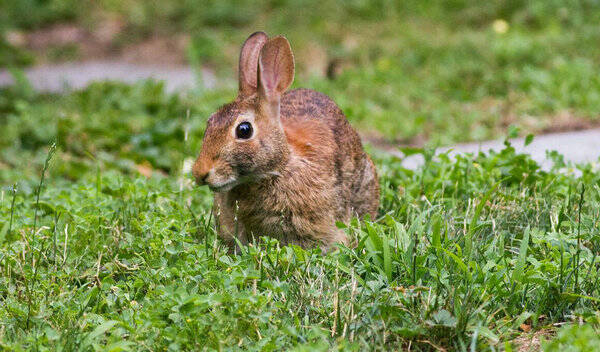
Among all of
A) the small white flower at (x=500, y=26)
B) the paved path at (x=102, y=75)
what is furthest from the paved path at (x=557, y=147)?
the small white flower at (x=500, y=26)

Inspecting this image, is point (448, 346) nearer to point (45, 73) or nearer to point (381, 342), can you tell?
point (381, 342)

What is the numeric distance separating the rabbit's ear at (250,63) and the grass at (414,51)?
265cm

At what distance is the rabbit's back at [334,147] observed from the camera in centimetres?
388

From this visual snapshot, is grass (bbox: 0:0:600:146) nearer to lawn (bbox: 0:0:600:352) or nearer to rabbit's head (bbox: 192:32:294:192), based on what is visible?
lawn (bbox: 0:0:600:352)

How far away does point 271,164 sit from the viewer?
143 inches

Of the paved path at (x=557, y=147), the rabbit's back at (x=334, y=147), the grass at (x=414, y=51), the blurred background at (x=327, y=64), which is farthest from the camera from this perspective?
→ the grass at (x=414, y=51)

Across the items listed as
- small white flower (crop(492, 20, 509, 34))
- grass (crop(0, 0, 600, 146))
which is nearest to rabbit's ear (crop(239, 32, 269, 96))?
grass (crop(0, 0, 600, 146))

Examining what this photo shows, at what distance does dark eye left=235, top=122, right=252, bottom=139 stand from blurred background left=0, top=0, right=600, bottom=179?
1.81m

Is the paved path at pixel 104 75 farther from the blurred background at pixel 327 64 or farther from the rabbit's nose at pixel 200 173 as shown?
the rabbit's nose at pixel 200 173

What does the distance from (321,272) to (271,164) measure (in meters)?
0.65

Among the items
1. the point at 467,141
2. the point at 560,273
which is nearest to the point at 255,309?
the point at 560,273

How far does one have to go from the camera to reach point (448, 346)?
9.23ft

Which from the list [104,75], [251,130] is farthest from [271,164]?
[104,75]

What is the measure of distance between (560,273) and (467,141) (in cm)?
373
